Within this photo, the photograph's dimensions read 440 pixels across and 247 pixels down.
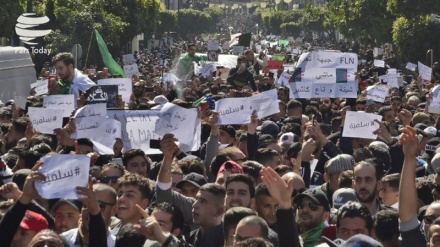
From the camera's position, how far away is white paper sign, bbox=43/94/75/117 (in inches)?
536

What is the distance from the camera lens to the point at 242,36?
31766 mm

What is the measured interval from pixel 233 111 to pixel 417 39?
2706 centimetres

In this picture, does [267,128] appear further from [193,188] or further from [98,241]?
[98,241]

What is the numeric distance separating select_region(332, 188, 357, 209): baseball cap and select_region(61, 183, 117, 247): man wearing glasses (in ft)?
6.19

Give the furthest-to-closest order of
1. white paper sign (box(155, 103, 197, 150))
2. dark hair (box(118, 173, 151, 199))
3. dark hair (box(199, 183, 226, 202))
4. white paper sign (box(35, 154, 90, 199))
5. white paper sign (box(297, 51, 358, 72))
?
white paper sign (box(297, 51, 358, 72)), white paper sign (box(155, 103, 197, 150)), dark hair (box(118, 173, 151, 199)), dark hair (box(199, 183, 226, 202)), white paper sign (box(35, 154, 90, 199))

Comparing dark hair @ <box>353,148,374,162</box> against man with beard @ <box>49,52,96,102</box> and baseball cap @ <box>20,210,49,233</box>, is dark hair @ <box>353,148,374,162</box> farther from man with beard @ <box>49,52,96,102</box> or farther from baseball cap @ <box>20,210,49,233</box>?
baseball cap @ <box>20,210,49,233</box>

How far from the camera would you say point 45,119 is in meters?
12.8

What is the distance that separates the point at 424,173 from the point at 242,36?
20300mm

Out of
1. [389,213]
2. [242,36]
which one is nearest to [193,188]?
[389,213]

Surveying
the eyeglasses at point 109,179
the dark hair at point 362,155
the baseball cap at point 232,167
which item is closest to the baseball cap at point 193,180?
the baseball cap at point 232,167

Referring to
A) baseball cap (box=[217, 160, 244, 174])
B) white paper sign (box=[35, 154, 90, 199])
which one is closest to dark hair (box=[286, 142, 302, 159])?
baseball cap (box=[217, 160, 244, 174])

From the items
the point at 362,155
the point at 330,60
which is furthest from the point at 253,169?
the point at 330,60

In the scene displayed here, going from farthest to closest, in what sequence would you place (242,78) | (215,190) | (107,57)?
(242,78) < (107,57) < (215,190)

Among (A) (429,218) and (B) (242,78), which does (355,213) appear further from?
(B) (242,78)
